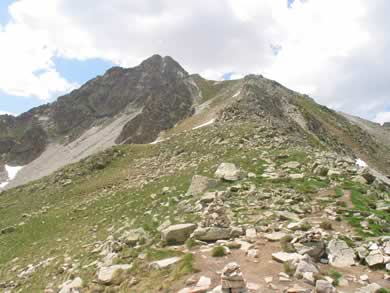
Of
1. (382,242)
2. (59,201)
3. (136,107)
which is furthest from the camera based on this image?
(136,107)

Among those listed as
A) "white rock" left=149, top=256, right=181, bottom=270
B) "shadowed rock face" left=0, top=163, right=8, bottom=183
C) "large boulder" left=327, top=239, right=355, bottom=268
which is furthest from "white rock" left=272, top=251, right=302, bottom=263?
"shadowed rock face" left=0, top=163, right=8, bottom=183

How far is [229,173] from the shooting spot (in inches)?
1053

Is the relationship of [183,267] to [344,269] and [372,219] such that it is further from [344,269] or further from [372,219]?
[372,219]

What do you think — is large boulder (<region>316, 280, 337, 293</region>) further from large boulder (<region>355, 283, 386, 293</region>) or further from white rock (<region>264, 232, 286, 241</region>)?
white rock (<region>264, 232, 286, 241</region>)

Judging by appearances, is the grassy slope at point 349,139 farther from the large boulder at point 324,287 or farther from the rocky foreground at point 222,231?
the large boulder at point 324,287

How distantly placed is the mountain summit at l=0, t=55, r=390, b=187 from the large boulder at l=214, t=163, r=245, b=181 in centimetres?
2461

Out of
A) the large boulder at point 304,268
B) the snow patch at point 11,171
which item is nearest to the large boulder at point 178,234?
the large boulder at point 304,268

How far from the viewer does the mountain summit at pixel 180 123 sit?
7106 cm

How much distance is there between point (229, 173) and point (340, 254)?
13286 millimetres

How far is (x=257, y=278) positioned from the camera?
1205cm

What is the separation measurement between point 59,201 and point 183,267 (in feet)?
110

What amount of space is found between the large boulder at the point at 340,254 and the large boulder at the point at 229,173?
11.7 meters

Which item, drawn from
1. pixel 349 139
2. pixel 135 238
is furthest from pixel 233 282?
pixel 349 139

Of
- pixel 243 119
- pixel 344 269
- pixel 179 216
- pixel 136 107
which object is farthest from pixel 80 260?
pixel 136 107
